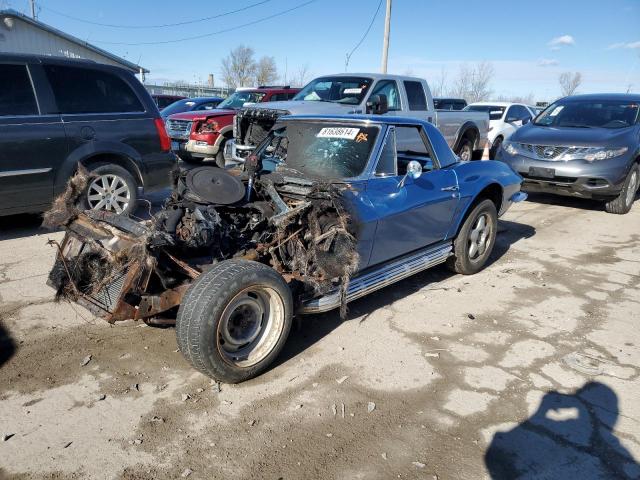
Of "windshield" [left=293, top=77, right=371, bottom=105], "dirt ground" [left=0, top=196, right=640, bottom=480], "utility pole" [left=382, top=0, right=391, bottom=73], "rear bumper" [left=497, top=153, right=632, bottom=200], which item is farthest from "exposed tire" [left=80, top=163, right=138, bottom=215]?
"utility pole" [left=382, top=0, right=391, bottom=73]

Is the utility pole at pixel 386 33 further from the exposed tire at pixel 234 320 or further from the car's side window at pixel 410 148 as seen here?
the exposed tire at pixel 234 320

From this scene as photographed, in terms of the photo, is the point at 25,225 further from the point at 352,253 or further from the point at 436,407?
the point at 436,407

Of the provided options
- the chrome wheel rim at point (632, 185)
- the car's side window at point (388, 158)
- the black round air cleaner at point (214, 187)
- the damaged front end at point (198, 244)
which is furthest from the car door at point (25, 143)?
the chrome wheel rim at point (632, 185)

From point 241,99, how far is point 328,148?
350 inches

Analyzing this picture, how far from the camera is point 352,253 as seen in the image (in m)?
3.55

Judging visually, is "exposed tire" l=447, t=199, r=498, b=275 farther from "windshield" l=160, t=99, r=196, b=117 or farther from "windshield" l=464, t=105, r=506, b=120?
"windshield" l=160, t=99, r=196, b=117

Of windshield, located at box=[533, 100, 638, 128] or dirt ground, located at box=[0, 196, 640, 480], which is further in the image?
windshield, located at box=[533, 100, 638, 128]

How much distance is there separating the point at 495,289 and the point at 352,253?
224 centimetres

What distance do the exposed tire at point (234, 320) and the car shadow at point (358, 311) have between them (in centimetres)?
28

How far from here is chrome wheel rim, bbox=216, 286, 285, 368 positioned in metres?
3.13

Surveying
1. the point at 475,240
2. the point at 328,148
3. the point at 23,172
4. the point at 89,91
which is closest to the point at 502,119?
the point at 475,240

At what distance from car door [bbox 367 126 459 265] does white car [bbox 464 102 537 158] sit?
968 centimetres

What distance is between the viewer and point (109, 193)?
19.5 feet

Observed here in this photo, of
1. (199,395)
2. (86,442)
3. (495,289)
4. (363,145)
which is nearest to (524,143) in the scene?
(495,289)
